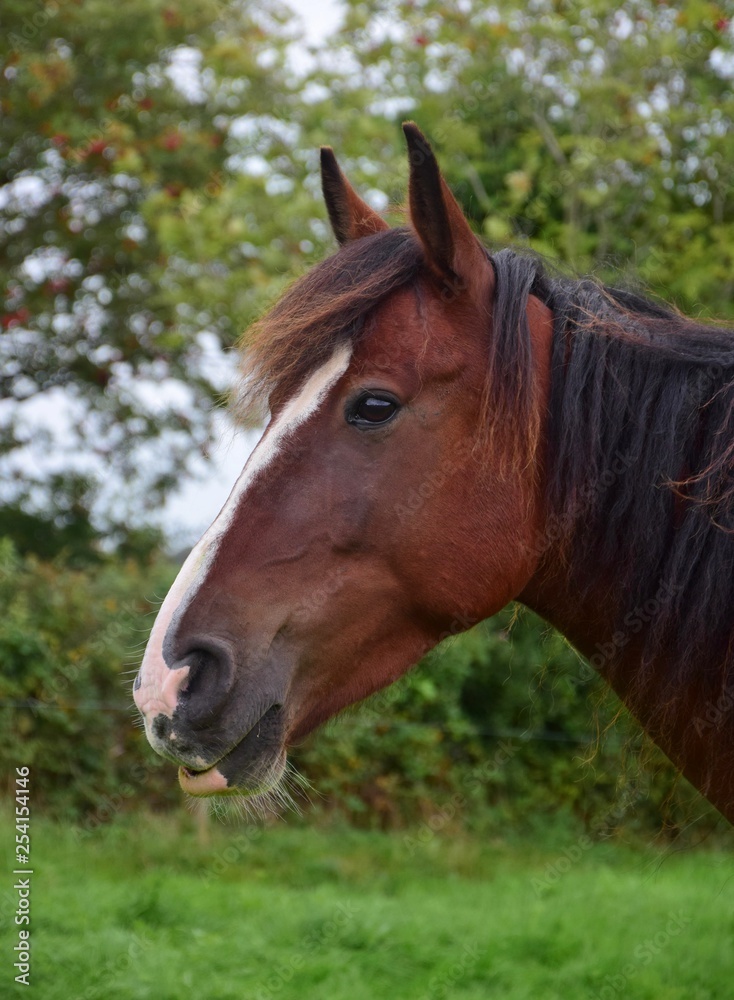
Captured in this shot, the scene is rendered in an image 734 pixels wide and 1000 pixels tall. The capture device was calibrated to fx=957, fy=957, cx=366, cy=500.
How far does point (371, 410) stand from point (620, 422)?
0.64 meters

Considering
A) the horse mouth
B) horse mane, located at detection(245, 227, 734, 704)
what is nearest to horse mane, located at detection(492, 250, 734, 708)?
horse mane, located at detection(245, 227, 734, 704)

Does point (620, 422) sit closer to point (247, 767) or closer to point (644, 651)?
point (644, 651)

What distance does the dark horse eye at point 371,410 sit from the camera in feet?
7.64

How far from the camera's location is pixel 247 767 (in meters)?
2.15

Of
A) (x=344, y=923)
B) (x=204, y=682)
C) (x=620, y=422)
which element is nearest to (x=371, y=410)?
(x=620, y=422)

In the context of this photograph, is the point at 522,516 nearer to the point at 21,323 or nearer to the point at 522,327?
the point at 522,327

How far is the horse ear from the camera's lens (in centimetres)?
222

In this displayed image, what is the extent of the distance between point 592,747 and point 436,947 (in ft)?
7.49

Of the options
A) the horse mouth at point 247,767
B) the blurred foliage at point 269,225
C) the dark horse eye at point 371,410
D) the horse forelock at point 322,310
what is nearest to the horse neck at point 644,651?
the dark horse eye at point 371,410

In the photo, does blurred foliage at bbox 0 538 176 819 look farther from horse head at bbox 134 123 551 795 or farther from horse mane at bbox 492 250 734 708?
horse mane at bbox 492 250 734 708

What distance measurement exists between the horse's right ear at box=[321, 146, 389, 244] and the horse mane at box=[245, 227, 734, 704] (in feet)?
1.02

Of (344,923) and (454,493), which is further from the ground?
(454,493)

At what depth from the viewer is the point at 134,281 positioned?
426 inches

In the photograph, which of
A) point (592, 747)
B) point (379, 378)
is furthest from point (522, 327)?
point (592, 747)
